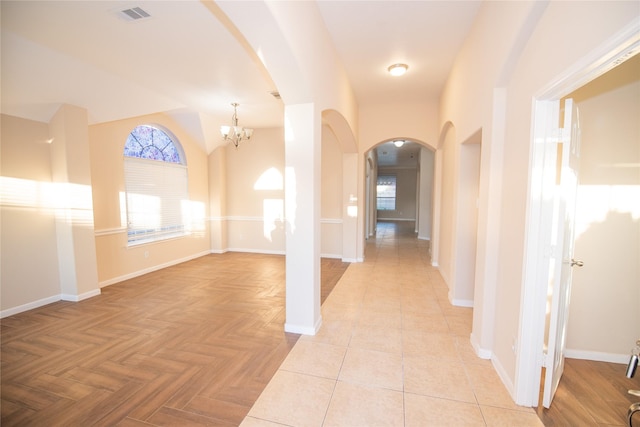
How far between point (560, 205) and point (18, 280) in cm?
557

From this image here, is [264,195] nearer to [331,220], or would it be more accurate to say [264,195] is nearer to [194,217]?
[194,217]

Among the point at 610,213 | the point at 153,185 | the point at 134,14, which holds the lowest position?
the point at 610,213

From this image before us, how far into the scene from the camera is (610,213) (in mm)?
2119

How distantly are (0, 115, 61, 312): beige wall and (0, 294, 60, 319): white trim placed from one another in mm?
13

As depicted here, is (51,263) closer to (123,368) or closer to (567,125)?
(123,368)

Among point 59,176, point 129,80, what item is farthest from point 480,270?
point 59,176

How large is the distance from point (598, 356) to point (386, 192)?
13.2 m

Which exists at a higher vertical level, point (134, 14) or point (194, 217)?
point (134, 14)

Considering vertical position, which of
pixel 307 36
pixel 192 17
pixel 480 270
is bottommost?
pixel 480 270

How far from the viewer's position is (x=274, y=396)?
1.88m

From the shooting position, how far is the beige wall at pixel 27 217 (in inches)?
124

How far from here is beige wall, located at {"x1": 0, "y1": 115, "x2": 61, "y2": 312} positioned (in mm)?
3141

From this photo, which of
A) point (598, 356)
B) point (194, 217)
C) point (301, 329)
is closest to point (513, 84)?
point (598, 356)

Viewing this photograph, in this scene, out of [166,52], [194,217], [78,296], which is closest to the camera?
[166,52]
